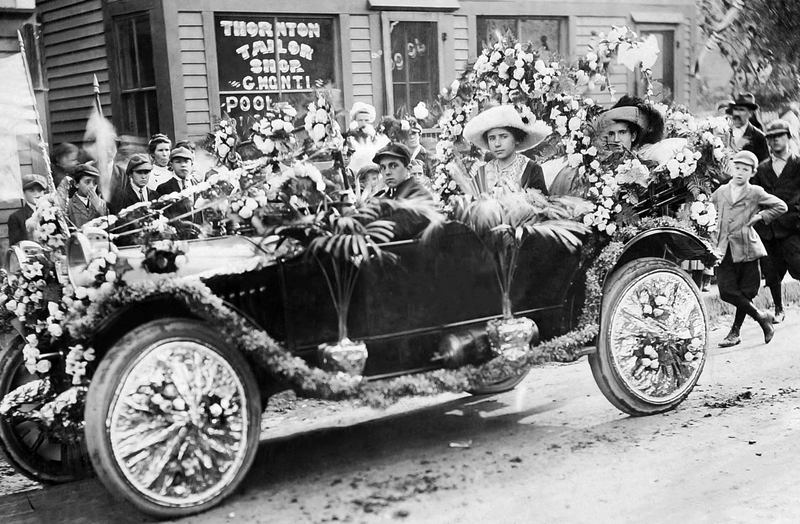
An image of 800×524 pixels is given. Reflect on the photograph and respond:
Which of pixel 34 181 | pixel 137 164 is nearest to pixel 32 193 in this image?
pixel 34 181

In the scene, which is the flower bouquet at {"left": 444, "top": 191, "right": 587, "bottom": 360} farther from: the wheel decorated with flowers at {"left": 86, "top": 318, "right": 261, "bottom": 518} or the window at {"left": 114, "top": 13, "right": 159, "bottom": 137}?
the window at {"left": 114, "top": 13, "right": 159, "bottom": 137}

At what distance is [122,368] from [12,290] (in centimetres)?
87

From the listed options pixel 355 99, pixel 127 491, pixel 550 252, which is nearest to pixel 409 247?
pixel 550 252

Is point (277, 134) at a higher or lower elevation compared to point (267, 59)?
lower

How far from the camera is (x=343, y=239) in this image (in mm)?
4066

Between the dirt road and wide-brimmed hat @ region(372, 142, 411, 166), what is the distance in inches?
63.8

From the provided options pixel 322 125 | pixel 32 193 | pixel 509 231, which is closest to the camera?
pixel 322 125

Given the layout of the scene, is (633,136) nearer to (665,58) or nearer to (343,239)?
(343,239)

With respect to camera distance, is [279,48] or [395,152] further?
[279,48]

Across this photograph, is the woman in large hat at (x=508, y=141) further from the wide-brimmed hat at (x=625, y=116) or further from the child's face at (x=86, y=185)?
the child's face at (x=86, y=185)

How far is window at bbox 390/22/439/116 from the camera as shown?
8625 mm

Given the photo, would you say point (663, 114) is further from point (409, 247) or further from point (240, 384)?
point (240, 384)

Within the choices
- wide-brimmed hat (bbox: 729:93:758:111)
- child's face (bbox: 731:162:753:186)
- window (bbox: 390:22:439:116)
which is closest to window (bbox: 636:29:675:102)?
wide-brimmed hat (bbox: 729:93:758:111)

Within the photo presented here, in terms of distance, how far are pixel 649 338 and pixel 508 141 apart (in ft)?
4.81
